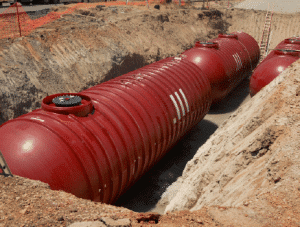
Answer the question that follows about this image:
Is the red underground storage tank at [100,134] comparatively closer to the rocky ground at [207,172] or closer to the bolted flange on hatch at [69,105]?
the bolted flange on hatch at [69,105]

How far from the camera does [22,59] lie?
11141 mm

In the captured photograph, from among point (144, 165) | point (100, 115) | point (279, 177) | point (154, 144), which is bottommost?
point (144, 165)

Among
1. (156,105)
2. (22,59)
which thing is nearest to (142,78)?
(156,105)

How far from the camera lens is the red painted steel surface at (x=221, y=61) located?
37.9ft

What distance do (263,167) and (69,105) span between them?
12.0 ft

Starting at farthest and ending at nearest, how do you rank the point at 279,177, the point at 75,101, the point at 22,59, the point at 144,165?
1. the point at 22,59
2. the point at 144,165
3. the point at 75,101
4. the point at 279,177

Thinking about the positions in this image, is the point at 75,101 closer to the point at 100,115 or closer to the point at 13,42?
the point at 100,115

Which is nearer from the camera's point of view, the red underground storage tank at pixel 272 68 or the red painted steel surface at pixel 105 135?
the red painted steel surface at pixel 105 135

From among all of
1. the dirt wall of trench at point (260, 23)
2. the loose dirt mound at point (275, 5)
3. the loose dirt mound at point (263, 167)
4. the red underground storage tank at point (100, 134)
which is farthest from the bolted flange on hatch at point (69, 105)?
the loose dirt mound at point (275, 5)

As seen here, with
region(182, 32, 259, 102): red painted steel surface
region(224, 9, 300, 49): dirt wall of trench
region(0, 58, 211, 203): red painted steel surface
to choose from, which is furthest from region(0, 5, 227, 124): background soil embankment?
region(224, 9, 300, 49): dirt wall of trench

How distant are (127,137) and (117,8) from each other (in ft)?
56.1

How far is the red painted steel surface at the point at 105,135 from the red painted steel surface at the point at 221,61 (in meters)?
3.40

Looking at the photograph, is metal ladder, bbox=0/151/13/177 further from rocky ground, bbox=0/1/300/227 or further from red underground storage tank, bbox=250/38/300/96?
red underground storage tank, bbox=250/38/300/96

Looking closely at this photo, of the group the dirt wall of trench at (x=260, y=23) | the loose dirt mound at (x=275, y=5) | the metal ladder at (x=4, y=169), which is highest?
the loose dirt mound at (x=275, y=5)
